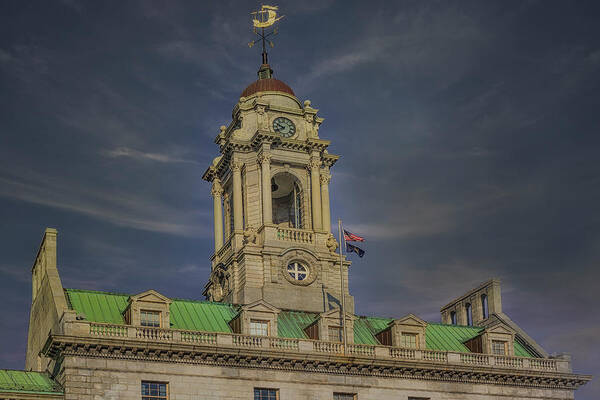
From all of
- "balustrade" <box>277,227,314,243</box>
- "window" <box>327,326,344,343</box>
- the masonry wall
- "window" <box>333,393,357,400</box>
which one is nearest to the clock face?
"balustrade" <box>277,227,314,243</box>

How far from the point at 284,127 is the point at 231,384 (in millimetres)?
25987

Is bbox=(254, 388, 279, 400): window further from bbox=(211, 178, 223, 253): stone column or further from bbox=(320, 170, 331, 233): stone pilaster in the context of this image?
bbox=(211, 178, 223, 253): stone column

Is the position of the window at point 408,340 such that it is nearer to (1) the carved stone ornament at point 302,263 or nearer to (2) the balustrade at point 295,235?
(1) the carved stone ornament at point 302,263

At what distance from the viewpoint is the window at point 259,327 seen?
71125 millimetres

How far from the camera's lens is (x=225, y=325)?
72.9m

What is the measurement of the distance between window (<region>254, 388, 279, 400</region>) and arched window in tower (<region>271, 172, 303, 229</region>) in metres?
20.3

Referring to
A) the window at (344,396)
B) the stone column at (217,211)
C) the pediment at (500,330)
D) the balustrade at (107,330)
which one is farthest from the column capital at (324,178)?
the balustrade at (107,330)

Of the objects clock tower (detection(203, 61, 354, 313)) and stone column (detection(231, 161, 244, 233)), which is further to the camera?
stone column (detection(231, 161, 244, 233))

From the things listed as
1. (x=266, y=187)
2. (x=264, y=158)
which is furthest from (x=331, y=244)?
(x=264, y=158)

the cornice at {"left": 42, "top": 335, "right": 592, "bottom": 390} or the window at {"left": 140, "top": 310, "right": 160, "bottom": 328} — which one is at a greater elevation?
the window at {"left": 140, "top": 310, "right": 160, "bottom": 328}

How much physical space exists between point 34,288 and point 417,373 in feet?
90.7

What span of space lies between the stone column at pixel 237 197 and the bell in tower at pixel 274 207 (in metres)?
0.08

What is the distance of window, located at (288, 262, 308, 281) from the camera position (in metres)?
80.7

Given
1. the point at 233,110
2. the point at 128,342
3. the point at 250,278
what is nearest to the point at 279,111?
the point at 233,110
